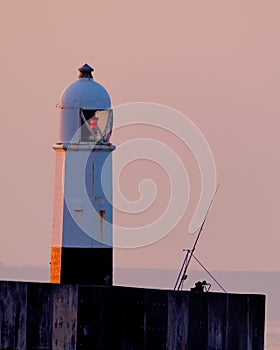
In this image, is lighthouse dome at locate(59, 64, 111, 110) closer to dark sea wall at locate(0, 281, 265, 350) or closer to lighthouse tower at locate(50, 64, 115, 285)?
lighthouse tower at locate(50, 64, 115, 285)

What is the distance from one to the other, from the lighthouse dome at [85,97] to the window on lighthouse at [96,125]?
0.35 ft

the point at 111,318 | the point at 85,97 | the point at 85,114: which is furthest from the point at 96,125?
the point at 111,318

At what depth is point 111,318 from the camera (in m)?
34.3

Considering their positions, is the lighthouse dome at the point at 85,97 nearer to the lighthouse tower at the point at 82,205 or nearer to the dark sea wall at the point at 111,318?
the lighthouse tower at the point at 82,205

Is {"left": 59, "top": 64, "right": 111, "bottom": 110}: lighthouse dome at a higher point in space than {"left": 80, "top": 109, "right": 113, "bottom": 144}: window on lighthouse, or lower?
higher

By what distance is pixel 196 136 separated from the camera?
156ft

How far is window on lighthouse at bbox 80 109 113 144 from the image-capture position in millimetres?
41344

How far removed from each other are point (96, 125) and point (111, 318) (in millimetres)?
7845

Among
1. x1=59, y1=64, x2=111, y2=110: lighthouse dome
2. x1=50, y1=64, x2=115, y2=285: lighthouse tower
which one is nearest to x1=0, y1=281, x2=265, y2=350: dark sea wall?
x1=50, y1=64, x2=115, y2=285: lighthouse tower

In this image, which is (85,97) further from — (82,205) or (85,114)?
(82,205)

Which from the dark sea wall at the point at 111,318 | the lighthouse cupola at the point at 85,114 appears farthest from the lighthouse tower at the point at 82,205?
the dark sea wall at the point at 111,318

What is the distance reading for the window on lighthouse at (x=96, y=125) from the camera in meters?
41.3

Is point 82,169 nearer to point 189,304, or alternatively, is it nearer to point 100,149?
point 100,149

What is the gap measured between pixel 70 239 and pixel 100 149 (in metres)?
1.65
